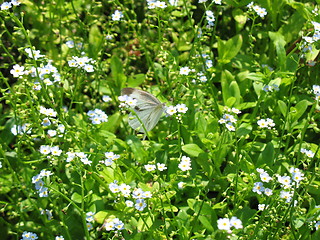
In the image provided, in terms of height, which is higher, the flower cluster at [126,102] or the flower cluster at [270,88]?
the flower cluster at [126,102]

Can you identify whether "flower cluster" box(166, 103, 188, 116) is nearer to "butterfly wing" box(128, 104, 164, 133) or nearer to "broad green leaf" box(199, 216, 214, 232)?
"butterfly wing" box(128, 104, 164, 133)

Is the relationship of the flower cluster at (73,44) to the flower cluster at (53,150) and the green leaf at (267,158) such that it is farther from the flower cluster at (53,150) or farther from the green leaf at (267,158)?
the green leaf at (267,158)

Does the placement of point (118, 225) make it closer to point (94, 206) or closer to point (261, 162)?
point (94, 206)

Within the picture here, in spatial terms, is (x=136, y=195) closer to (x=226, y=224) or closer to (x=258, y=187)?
(x=226, y=224)

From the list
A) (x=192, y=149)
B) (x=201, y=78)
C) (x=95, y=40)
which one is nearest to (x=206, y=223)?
(x=192, y=149)

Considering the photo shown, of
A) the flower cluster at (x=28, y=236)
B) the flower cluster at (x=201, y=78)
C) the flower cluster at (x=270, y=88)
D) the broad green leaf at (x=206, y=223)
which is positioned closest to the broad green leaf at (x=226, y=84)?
the flower cluster at (x=201, y=78)
